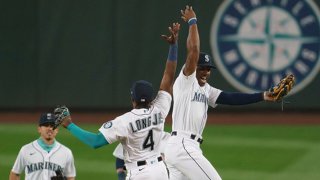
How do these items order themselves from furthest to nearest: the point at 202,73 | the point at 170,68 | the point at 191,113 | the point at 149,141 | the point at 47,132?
the point at 202,73, the point at 191,113, the point at 47,132, the point at 170,68, the point at 149,141

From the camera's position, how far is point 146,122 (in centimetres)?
671

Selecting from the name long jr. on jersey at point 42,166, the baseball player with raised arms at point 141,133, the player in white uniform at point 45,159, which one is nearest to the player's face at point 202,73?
the baseball player with raised arms at point 141,133

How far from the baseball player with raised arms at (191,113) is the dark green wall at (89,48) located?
24.6ft

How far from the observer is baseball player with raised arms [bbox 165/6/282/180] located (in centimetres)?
747

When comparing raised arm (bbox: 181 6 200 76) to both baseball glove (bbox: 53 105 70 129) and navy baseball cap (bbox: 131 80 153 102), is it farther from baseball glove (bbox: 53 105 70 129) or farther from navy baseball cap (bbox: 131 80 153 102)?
baseball glove (bbox: 53 105 70 129)

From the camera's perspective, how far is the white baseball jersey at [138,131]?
21.6 ft

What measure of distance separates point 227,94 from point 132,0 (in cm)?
766

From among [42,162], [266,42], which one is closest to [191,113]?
[42,162]

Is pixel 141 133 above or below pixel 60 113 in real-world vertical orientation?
below

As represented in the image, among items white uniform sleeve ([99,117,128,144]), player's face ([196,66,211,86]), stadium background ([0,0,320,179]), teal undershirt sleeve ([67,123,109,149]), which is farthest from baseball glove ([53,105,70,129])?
stadium background ([0,0,320,179])

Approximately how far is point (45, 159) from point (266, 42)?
8.57 meters

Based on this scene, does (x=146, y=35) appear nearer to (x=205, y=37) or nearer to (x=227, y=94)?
(x=205, y=37)

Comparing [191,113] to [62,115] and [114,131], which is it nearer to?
[114,131]

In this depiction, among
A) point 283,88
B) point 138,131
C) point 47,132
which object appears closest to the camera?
point 138,131
